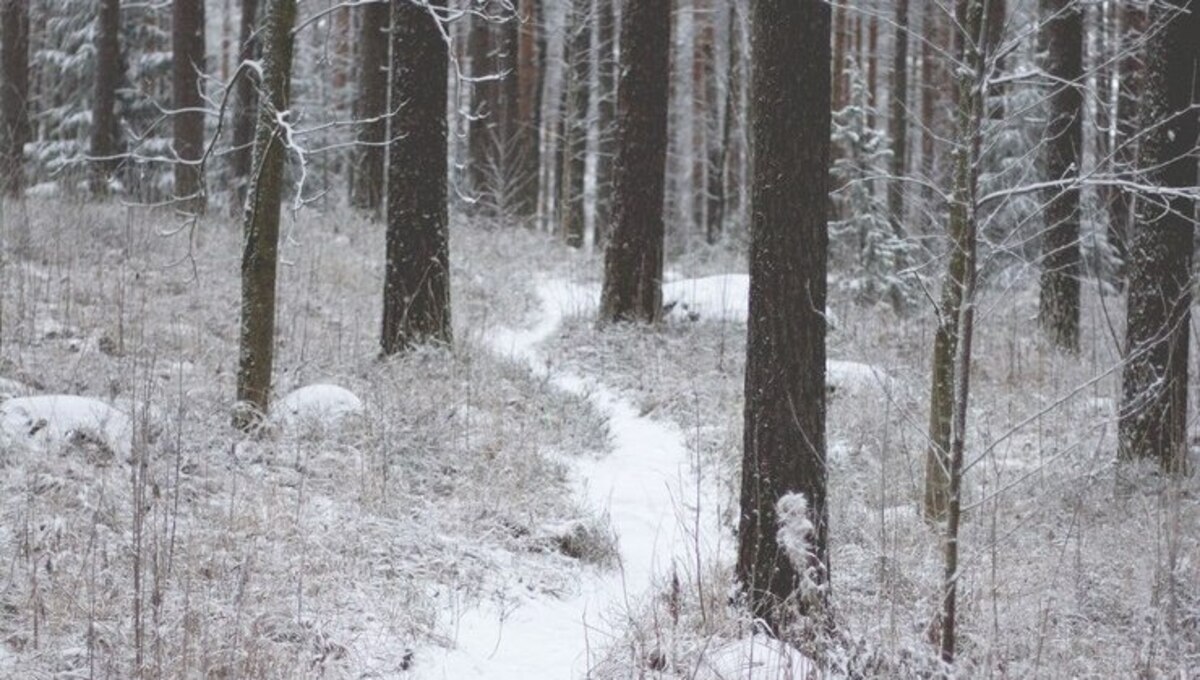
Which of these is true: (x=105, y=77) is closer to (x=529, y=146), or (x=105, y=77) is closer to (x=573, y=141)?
(x=573, y=141)

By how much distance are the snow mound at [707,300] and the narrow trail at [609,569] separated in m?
2.43

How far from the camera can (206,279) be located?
10.8 metres

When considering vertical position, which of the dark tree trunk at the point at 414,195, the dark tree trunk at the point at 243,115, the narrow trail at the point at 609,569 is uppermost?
the dark tree trunk at the point at 243,115

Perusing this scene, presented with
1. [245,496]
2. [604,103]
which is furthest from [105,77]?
[245,496]

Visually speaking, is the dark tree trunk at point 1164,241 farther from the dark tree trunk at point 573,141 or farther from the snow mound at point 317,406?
the dark tree trunk at point 573,141

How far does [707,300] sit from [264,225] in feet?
22.1

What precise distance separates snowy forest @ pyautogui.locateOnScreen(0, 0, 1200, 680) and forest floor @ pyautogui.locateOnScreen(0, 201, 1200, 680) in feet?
0.10

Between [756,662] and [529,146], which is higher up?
[529,146]

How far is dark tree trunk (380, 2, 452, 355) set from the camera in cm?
880


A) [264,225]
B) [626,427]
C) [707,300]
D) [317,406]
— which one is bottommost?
[626,427]

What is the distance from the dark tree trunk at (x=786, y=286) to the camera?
431 centimetres

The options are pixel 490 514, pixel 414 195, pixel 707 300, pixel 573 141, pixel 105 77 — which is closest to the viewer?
pixel 490 514

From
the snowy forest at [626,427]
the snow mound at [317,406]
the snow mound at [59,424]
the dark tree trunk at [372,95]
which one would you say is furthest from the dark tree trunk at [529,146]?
the snow mound at [59,424]

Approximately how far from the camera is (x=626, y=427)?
8492 millimetres
